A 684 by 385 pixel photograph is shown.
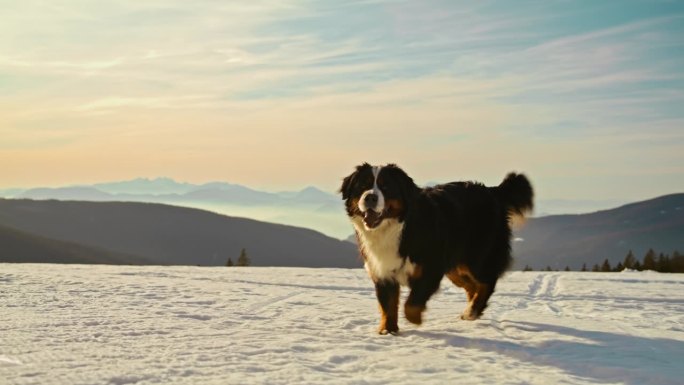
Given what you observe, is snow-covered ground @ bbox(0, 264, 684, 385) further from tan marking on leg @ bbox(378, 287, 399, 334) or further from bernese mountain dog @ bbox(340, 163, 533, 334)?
bernese mountain dog @ bbox(340, 163, 533, 334)

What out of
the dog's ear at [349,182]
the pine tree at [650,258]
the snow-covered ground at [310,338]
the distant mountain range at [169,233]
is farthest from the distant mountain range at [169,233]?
the dog's ear at [349,182]

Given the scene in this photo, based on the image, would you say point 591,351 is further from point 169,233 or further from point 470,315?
point 169,233

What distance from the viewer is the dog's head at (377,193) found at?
6.61m

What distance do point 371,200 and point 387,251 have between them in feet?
2.25

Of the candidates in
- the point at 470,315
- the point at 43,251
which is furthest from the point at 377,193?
the point at 43,251

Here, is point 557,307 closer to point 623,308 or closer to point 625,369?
point 623,308

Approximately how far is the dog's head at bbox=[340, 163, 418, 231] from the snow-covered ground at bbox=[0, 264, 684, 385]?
47.8 inches

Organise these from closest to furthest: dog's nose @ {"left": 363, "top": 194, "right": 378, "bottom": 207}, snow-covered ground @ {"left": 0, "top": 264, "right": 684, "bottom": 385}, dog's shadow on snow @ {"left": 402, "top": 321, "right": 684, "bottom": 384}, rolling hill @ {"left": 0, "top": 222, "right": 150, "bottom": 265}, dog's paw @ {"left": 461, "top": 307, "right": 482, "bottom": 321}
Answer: snow-covered ground @ {"left": 0, "top": 264, "right": 684, "bottom": 385} → dog's shadow on snow @ {"left": 402, "top": 321, "right": 684, "bottom": 384} → dog's nose @ {"left": 363, "top": 194, "right": 378, "bottom": 207} → dog's paw @ {"left": 461, "top": 307, "right": 482, "bottom": 321} → rolling hill @ {"left": 0, "top": 222, "right": 150, "bottom": 265}

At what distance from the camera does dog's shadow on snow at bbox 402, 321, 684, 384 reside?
5.21m

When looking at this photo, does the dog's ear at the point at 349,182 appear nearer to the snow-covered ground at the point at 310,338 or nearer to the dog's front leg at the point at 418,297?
the dog's front leg at the point at 418,297

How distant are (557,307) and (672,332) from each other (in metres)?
2.28

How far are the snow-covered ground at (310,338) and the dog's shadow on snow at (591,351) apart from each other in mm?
16

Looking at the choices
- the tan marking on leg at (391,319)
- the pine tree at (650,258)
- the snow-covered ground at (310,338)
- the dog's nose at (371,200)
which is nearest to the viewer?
the snow-covered ground at (310,338)

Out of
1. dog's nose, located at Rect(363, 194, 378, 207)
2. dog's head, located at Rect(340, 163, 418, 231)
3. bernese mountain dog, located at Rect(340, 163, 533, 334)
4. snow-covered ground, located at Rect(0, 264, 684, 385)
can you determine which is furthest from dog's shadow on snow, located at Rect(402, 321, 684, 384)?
dog's nose, located at Rect(363, 194, 378, 207)
